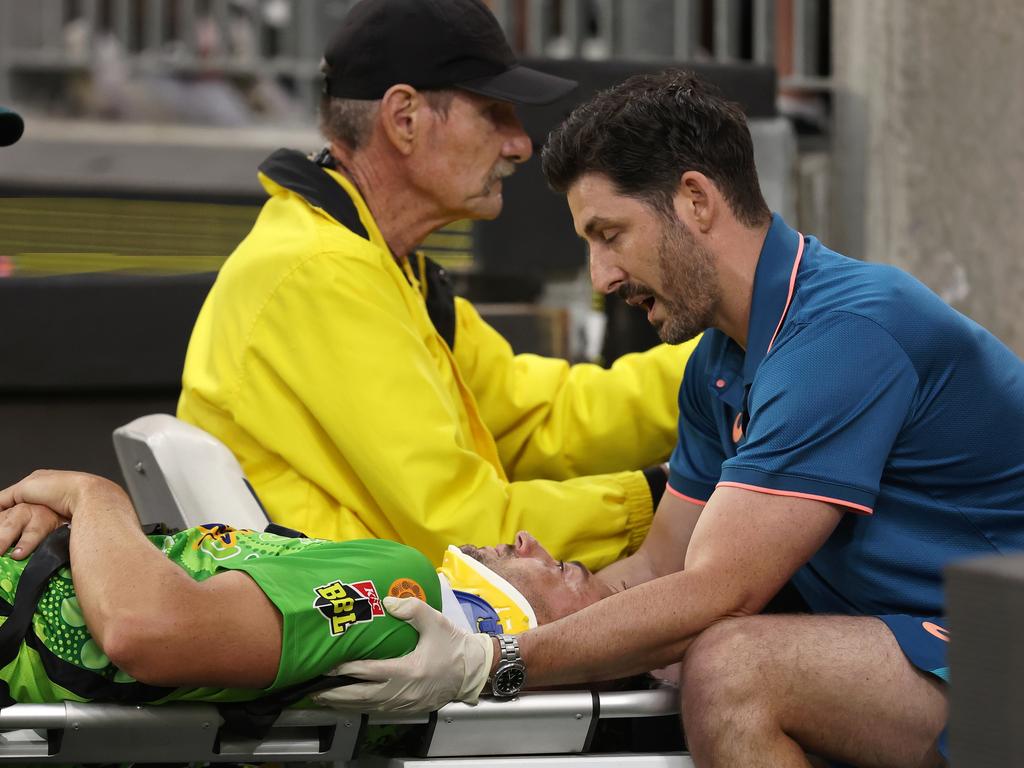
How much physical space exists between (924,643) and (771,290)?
0.63m

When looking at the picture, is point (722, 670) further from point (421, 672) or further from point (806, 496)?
point (421, 672)

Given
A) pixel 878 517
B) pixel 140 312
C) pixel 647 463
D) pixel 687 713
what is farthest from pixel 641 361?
pixel 140 312

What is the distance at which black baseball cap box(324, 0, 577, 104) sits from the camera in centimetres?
323

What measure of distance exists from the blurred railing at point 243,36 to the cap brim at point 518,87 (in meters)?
3.34

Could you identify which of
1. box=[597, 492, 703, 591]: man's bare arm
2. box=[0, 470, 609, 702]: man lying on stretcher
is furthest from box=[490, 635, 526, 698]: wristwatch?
box=[597, 492, 703, 591]: man's bare arm

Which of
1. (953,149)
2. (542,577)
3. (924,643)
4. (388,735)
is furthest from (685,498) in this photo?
(953,149)

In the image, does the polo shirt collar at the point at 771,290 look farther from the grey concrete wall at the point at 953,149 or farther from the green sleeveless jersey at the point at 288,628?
the grey concrete wall at the point at 953,149

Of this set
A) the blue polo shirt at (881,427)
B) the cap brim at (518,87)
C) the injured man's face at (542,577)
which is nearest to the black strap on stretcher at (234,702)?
the injured man's face at (542,577)

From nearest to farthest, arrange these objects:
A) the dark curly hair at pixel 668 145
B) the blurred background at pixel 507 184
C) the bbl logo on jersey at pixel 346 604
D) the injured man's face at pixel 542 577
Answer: the bbl logo on jersey at pixel 346 604, the dark curly hair at pixel 668 145, the injured man's face at pixel 542 577, the blurred background at pixel 507 184

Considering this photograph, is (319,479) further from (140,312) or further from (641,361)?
(140,312)

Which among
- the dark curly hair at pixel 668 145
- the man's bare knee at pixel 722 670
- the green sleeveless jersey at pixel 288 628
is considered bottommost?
the man's bare knee at pixel 722 670

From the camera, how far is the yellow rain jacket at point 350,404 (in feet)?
9.45

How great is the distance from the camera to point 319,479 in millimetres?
2949

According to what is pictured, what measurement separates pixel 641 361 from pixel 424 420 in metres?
0.80
